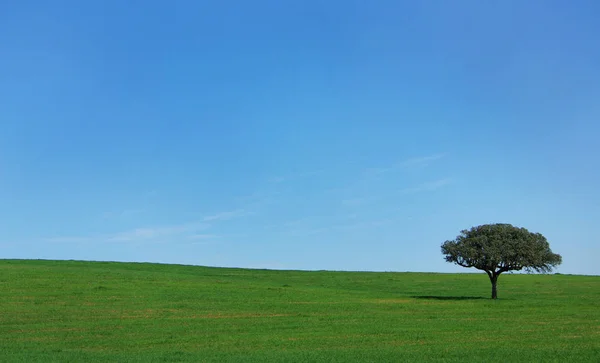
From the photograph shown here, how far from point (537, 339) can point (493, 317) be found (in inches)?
495

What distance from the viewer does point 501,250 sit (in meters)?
67.9

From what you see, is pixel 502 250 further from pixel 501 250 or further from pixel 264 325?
pixel 264 325

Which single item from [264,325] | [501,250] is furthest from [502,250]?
[264,325]

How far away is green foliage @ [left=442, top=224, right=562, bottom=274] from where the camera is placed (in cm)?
6806

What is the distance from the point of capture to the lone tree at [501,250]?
6806cm

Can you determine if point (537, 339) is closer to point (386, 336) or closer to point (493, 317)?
point (386, 336)

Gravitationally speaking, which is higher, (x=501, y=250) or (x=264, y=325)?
(x=501, y=250)

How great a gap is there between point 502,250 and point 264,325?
3410cm

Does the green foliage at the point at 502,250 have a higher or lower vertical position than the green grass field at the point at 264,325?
higher

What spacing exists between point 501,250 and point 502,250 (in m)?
0.11

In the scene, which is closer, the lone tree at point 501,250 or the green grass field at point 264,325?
the green grass field at point 264,325

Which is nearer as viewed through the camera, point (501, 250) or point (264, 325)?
point (264, 325)

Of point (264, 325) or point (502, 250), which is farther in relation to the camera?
point (502, 250)

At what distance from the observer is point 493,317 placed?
49.5 metres
